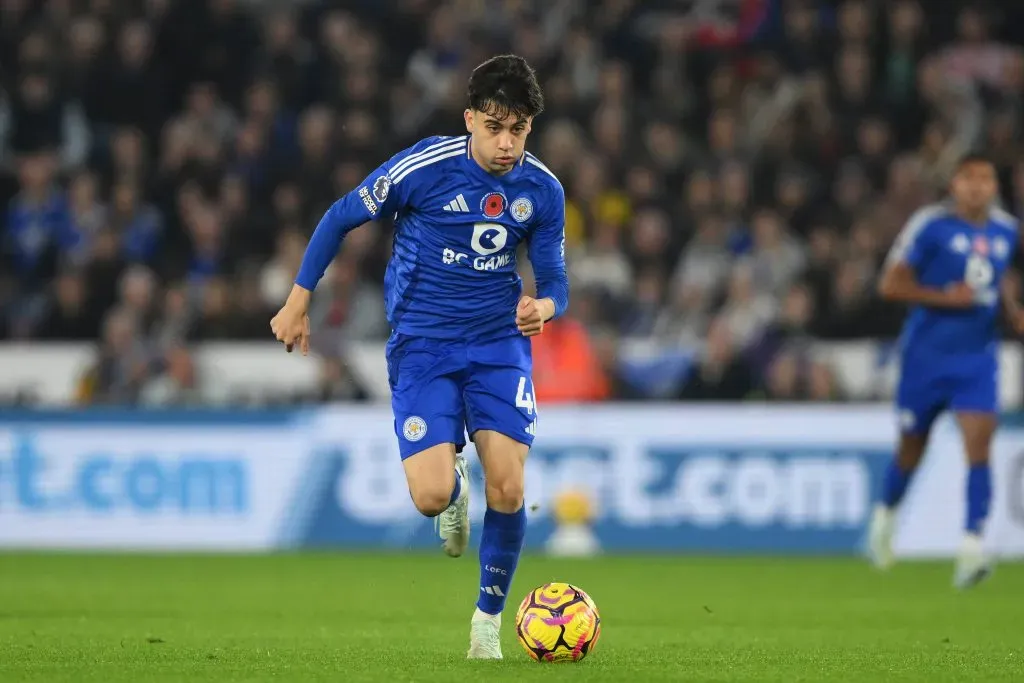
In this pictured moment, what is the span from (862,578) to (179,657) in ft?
20.6

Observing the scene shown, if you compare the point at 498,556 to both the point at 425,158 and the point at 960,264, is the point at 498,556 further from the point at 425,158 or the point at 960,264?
the point at 960,264

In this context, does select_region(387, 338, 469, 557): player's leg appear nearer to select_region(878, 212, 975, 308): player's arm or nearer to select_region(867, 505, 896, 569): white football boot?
select_region(878, 212, 975, 308): player's arm

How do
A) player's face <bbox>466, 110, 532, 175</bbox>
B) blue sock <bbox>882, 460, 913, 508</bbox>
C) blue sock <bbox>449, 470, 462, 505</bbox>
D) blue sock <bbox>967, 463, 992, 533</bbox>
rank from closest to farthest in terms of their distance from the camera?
player's face <bbox>466, 110, 532, 175</bbox> < blue sock <bbox>449, 470, 462, 505</bbox> < blue sock <bbox>967, 463, 992, 533</bbox> < blue sock <bbox>882, 460, 913, 508</bbox>

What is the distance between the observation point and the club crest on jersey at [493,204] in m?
7.11

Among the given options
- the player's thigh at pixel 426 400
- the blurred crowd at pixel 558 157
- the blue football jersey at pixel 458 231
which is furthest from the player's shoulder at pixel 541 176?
the blurred crowd at pixel 558 157

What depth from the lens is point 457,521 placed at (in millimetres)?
7816

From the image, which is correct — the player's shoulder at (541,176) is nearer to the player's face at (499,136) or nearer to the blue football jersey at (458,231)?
the blue football jersey at (458,231)

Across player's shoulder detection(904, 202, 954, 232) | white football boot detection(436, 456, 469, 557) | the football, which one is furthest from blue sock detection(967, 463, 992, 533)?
the football

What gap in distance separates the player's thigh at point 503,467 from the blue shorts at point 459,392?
4 cm

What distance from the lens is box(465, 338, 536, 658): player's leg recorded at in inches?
277

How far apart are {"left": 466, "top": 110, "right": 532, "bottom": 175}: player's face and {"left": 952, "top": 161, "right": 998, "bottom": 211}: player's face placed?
5101mm

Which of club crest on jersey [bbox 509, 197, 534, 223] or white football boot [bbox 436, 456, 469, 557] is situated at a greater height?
club crest on jersey [bbox 509, 197, 534, 223]

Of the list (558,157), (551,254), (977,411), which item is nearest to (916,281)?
(977,411)

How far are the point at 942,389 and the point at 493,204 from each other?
5.29m
